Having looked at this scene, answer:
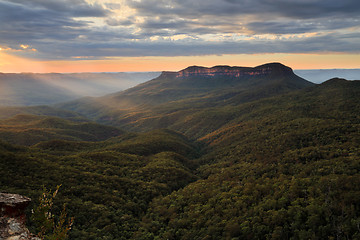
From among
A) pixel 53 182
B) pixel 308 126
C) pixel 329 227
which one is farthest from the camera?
pixel 308 126

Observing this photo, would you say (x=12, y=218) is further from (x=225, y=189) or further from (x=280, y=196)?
(x=225, y=189)


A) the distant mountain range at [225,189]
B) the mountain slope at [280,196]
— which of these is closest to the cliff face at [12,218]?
the distant mountain range at [225,189]

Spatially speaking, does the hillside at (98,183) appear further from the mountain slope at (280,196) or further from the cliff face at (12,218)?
the cliff face at (12,218)

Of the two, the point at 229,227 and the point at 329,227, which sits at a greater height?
the point at 329,227

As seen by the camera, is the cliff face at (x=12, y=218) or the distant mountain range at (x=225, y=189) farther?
the distant mountain range at (x=225, y=189)

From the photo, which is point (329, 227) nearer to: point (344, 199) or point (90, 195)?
point (344, 199)

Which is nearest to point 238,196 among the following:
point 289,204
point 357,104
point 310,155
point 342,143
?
point 289,204

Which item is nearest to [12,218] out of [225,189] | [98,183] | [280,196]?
[280,196]

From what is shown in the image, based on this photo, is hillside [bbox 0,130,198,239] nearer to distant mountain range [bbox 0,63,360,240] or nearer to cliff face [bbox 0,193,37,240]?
distant mountain range [bbox 0,63,360,240]

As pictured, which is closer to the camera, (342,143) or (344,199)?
(344,199)
